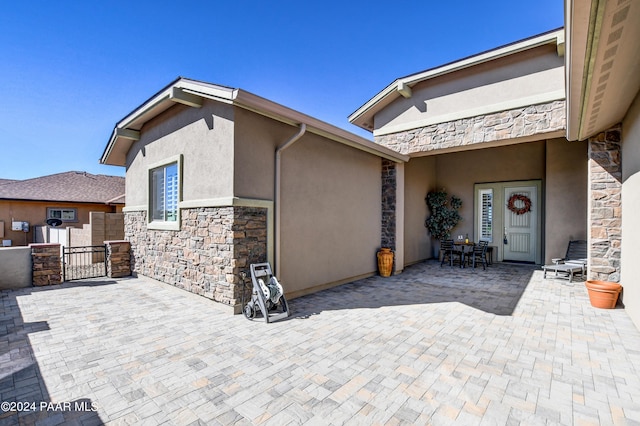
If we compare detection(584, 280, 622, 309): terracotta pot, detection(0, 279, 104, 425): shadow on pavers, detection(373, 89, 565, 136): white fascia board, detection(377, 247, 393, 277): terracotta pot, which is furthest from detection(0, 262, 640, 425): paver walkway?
detection(373, 89, 565, 136): white fascia board

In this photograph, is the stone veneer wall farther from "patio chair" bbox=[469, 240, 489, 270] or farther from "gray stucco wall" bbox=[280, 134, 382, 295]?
"patio chair" bbox=[469, 240, 489, 270]

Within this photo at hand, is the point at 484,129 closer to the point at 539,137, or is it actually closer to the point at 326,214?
the point at 539,137

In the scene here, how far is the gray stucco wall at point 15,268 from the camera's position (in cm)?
634

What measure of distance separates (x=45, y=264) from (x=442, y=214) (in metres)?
11.3

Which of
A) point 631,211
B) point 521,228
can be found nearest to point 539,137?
point 631,211

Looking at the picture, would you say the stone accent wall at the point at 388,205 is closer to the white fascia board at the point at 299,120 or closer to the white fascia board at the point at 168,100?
the white fascia board at the point at 299,120

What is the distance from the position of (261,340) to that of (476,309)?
3.71 meters

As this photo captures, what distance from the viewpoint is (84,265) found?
9461mm

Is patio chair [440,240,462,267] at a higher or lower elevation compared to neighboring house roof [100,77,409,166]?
lower

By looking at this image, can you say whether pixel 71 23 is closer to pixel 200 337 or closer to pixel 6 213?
pixel 200 337

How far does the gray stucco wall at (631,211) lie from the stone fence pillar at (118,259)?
1039 centimetres

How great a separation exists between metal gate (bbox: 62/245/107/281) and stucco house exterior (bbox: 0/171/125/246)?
235 inches

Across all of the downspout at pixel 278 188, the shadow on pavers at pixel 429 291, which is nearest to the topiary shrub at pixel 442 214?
the shadow on pavers at pixel 429 291

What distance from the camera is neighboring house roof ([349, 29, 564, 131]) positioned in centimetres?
635
